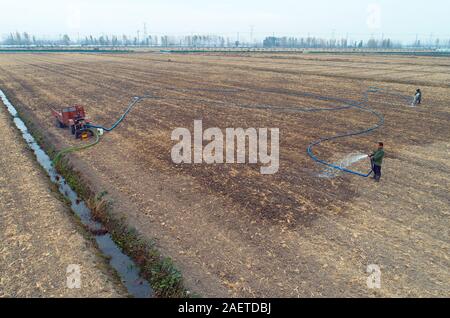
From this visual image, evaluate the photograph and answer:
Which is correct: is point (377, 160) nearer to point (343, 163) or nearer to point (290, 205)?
point (343, 163)

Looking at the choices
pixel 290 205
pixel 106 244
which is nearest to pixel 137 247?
pixel 106 244

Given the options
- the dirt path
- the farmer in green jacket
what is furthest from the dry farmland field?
the dirt path

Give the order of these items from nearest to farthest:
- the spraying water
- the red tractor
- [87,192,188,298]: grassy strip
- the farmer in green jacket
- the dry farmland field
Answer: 1. [87,192,188,298]: grassy strip
2. the dry farmland field
3. the farmer in green jacket
4. the spraying water
5. the red tractor

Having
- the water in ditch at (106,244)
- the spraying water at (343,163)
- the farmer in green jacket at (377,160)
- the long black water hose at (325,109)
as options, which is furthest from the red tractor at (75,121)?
the farmer in green jacket at (377,160)

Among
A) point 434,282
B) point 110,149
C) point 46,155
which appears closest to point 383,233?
point 434,282

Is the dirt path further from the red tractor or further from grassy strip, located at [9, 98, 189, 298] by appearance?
the red tractor
